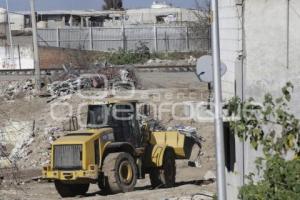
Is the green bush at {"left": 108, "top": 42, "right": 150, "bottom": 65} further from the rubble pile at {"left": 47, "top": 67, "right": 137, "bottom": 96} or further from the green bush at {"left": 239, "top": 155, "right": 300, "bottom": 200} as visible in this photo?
the green bush at {"left": 239, "top": 155, "right": 300, "bottom": 200}

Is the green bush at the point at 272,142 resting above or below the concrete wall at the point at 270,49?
below

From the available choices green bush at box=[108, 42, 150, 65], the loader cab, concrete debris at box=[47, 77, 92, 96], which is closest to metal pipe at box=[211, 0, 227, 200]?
the loader cab

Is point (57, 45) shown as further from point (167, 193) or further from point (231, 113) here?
point (231, 113)

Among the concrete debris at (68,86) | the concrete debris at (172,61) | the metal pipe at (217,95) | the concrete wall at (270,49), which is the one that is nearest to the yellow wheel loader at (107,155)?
the concrete wall at (270,49)

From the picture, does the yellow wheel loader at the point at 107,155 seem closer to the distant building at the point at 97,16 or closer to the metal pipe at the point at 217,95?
the metal pipe at the point at 217,95

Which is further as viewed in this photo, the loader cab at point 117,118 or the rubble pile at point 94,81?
the rubble pile at point 94,81

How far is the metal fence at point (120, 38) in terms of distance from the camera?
67.8 m

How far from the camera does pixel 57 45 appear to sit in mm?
68062

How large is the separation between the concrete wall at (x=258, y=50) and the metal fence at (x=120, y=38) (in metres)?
57.2

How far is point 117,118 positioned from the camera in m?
19.1

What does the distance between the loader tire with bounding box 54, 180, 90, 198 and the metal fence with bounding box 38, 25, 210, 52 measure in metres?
47.4

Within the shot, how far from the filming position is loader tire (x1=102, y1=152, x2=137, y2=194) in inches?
730

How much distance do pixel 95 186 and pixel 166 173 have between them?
272 cm

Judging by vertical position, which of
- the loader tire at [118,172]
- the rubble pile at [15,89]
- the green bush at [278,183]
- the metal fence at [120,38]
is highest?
the metal fence at [120,38]
